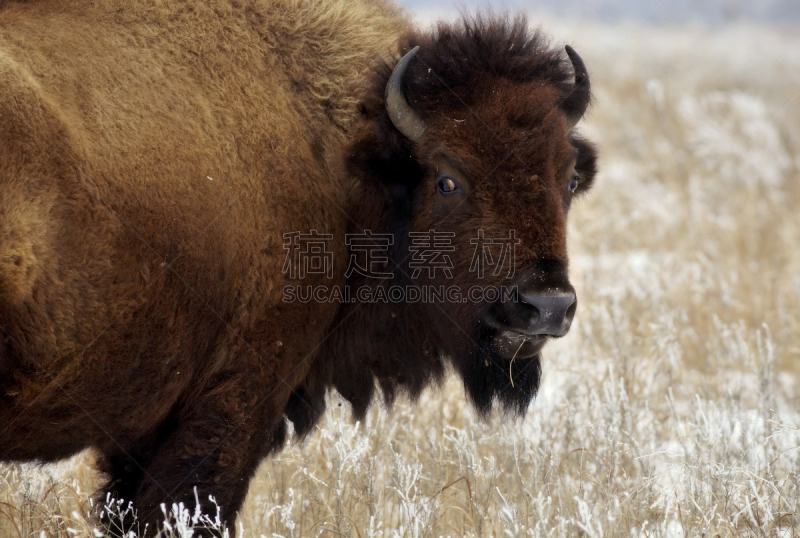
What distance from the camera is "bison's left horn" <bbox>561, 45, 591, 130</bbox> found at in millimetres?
3898

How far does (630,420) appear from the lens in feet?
15.6

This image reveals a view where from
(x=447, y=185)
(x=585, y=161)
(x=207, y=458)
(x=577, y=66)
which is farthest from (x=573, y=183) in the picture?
(x=207, y=458)

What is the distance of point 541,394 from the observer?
6062 millimetres

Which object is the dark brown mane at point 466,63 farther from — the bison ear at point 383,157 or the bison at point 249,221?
the bison ear at point 383,157

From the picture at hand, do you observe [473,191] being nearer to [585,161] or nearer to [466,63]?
[466,63]

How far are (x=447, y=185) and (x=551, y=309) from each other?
773 mm

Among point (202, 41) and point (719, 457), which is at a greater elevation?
point (202, 41)

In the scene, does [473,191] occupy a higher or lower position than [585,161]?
higher

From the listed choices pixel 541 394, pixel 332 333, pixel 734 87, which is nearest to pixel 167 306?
pixel 332 333

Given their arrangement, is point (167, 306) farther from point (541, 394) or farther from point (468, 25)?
point (541, 394)

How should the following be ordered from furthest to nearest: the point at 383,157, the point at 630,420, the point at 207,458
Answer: the point at 630,420
the point at 383,157
the point at 207,458

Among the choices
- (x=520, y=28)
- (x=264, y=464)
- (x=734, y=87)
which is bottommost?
(x=734, y=87)

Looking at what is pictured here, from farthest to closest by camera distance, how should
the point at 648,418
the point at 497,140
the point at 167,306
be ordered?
the point at 648,418 → the point at 497,140 → the point at 167,306

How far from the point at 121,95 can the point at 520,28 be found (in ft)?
6.24
